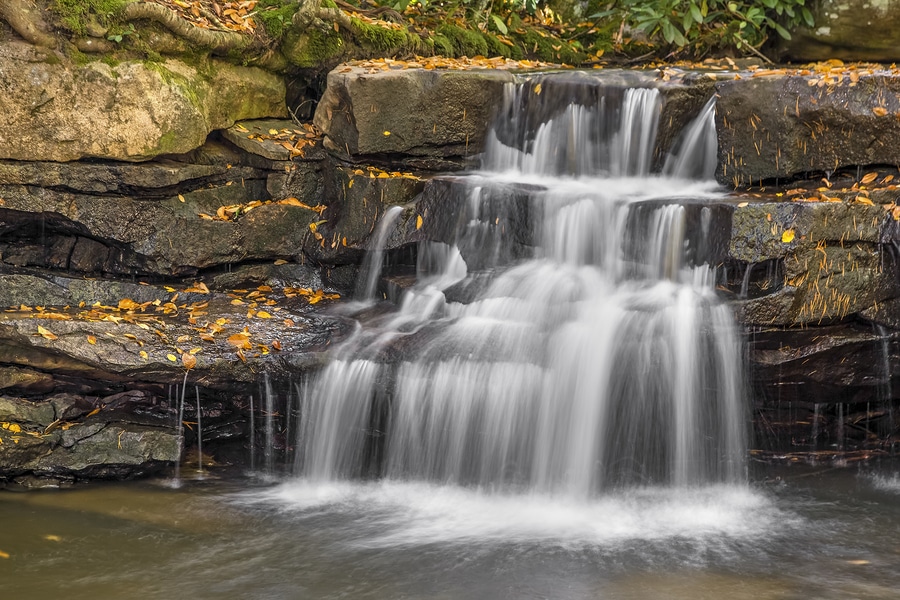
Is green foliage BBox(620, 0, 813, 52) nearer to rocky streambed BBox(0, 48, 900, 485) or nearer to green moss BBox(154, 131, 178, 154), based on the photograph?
rocky streambed BBox(0, 48, 900, 485)

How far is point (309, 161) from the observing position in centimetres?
828

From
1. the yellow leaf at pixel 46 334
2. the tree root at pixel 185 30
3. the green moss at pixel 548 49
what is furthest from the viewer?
the green moss at pixel 548 49

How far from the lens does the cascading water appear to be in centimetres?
629

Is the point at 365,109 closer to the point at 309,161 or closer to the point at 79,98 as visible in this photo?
the point at 309,161

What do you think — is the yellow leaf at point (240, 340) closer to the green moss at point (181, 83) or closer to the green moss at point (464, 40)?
the green moss at point (181, 83)

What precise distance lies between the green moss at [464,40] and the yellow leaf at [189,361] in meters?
4.99

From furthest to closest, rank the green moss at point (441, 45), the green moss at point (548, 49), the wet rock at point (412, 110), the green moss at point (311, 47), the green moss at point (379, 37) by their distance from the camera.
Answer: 1. the green moss at point (548, 49)
2. the green moss at point (441, 45)
3. the green moss at point (379, 37)
4. the green moss at point (311, 47)
5. the wet rock at point (412, 110)

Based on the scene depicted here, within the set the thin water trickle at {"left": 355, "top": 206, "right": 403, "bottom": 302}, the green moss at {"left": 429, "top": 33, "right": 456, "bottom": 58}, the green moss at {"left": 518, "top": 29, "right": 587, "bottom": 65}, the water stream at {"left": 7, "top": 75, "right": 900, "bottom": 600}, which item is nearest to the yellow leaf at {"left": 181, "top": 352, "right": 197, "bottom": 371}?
the water stream at {"left": 7, "top": 75, "right": 900, "bottom": 600}

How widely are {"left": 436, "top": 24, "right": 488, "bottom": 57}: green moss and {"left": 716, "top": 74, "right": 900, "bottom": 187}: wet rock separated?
3.39 m

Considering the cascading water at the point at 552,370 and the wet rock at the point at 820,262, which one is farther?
the cascading water at the point at 552,370

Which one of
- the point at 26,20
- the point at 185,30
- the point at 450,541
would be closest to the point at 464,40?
the point at 185,30

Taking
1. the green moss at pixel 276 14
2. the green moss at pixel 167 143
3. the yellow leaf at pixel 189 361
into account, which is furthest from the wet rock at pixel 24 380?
the green moss at pixel 276 14

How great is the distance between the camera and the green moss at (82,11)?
7414 millimetres

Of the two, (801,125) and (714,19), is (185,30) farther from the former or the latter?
(714,19)
